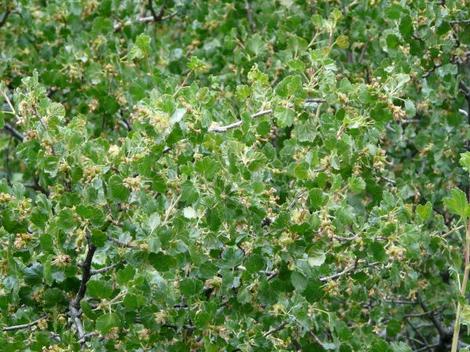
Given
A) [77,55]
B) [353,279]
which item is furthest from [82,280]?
[77,55]

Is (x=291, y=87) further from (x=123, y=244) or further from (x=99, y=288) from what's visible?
(x=99, y=288)

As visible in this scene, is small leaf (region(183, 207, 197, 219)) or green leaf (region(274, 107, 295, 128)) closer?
small leaf (region(183, 207, 197, 219))

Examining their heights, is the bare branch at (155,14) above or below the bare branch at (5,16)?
below

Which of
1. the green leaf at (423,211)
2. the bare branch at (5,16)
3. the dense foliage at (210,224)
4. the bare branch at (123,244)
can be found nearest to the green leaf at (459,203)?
the dense foliage at (210,224)

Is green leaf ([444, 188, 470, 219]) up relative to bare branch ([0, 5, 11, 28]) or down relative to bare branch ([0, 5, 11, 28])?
up

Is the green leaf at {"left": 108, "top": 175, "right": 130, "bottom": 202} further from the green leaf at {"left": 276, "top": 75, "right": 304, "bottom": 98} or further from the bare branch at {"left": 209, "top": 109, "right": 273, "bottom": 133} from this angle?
the green leaf at {"left": 276, "top": 75, "right": 304, "bottom": 98}

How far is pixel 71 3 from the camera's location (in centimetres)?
471

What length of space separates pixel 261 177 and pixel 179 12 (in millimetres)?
2305

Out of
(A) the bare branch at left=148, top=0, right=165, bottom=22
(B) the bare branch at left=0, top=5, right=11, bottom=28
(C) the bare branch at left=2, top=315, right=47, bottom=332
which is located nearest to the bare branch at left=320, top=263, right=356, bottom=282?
(C) the bare branch at left=2, top=315, right=47, bottom=332


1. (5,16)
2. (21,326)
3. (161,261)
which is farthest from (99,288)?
(5,16)

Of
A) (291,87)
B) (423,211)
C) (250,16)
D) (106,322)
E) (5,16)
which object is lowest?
(250,16)

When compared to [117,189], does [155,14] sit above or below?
below

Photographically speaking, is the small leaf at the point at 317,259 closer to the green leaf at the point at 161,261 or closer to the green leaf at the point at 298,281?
the green leaf at the point at 298,281

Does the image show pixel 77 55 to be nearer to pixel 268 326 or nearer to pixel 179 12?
pixel 179 12
